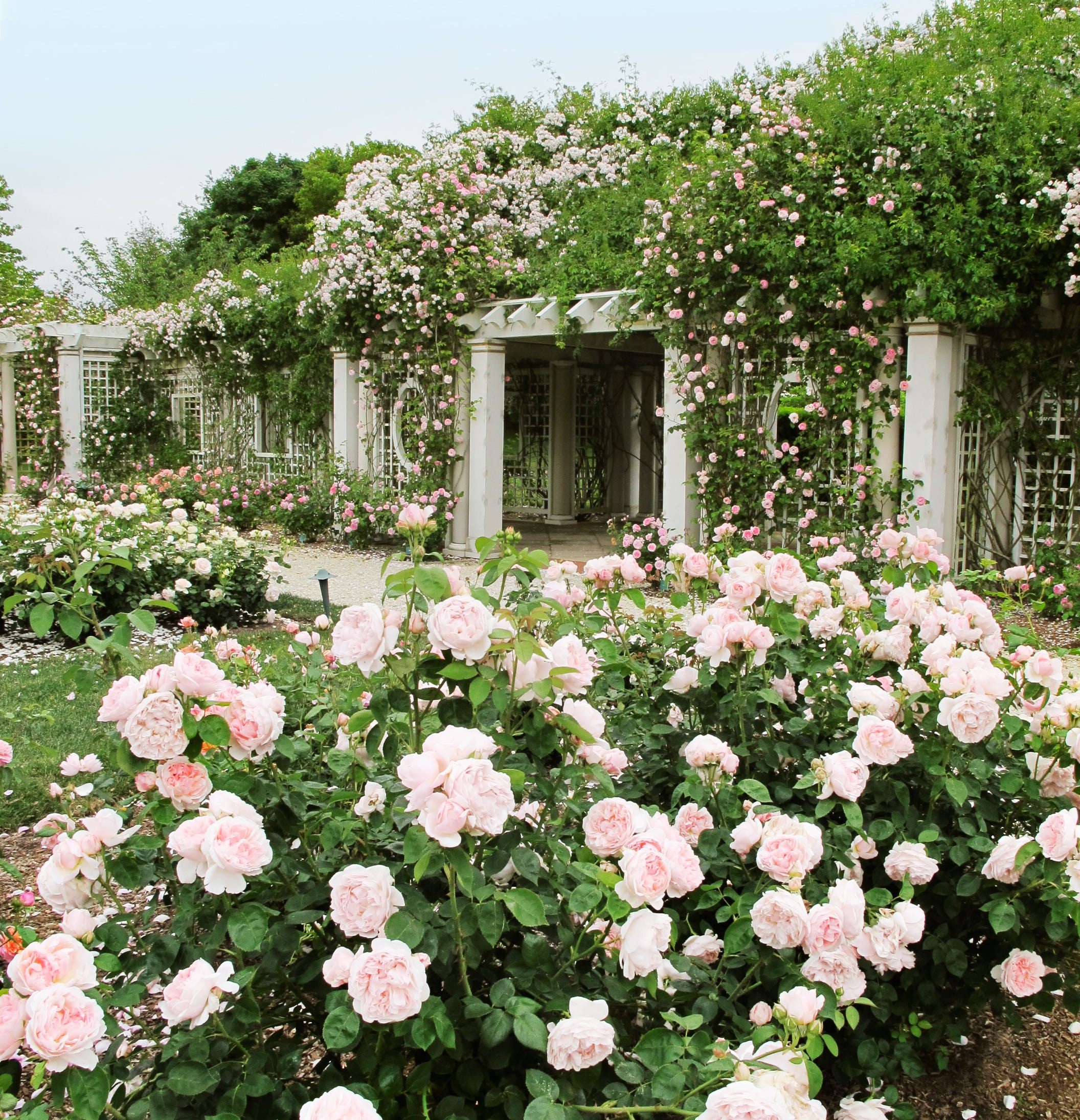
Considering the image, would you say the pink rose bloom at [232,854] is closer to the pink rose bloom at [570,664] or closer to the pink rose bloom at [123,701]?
the pink rose bloom at [123,701]

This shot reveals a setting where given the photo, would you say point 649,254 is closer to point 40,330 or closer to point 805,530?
point 805,530

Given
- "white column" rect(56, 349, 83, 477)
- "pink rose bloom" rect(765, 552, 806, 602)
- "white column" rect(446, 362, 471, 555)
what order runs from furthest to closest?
1. "white column" rect(56, 349, 83, 477)
2. "white column" rect(446, 362, 471, 555)
3. "pink rose bloom" rect(765, 552, 806, 602)

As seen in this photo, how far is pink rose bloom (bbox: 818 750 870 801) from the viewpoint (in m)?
1.73

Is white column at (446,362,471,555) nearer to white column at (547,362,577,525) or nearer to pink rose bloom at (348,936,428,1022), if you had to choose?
white column at (547,362,577,525)

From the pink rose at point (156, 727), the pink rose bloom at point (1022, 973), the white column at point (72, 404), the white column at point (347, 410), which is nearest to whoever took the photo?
the pink rose at point (156, 727)

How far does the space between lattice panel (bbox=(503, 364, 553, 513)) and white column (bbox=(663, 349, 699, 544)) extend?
5.50 m

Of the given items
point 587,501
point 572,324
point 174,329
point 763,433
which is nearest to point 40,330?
point 174,329

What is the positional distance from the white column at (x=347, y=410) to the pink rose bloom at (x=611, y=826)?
34.0ft

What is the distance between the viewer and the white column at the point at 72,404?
51.5 ft


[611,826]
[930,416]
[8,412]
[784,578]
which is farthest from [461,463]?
[8,412]

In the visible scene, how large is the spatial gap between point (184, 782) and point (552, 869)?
21.1 inches

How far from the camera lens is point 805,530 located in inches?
299

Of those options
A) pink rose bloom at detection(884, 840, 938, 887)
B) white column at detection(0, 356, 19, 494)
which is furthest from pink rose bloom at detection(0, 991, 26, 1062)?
white column at detection(0, 356, 19, 494)

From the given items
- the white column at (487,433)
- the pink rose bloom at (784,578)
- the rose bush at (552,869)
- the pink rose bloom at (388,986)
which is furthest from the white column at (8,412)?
the pink rose bloom at (388,986)
